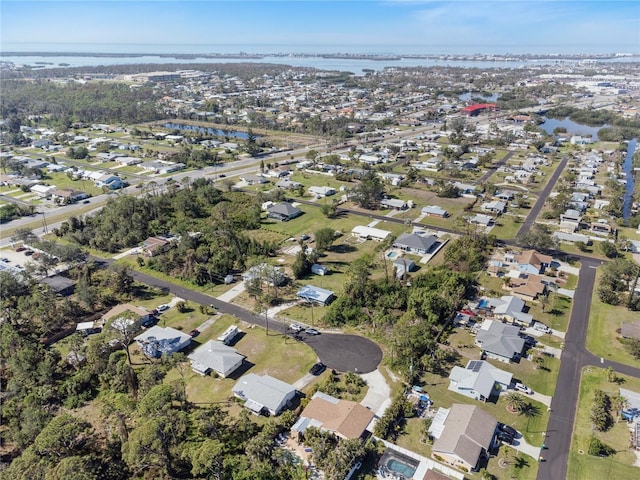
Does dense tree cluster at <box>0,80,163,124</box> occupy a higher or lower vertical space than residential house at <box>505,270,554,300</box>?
higher

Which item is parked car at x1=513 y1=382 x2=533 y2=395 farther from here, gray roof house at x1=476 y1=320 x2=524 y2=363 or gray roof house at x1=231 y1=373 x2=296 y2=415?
gray roof house at x1=231 y1=373 x2=296 y2=415

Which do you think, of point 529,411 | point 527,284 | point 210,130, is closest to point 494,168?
point 527,284

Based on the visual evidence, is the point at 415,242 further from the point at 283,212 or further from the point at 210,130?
the point at 210,130

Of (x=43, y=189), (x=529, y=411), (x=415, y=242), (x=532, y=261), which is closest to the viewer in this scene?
(x=529, y=411)

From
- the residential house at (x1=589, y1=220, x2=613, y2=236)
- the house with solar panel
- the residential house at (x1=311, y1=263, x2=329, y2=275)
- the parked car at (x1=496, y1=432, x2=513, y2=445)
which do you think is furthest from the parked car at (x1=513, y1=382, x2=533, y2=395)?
the residential house at (x1=589, y1=220, x2=613, y2=236)

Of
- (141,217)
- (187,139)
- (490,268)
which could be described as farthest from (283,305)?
(187,139)
